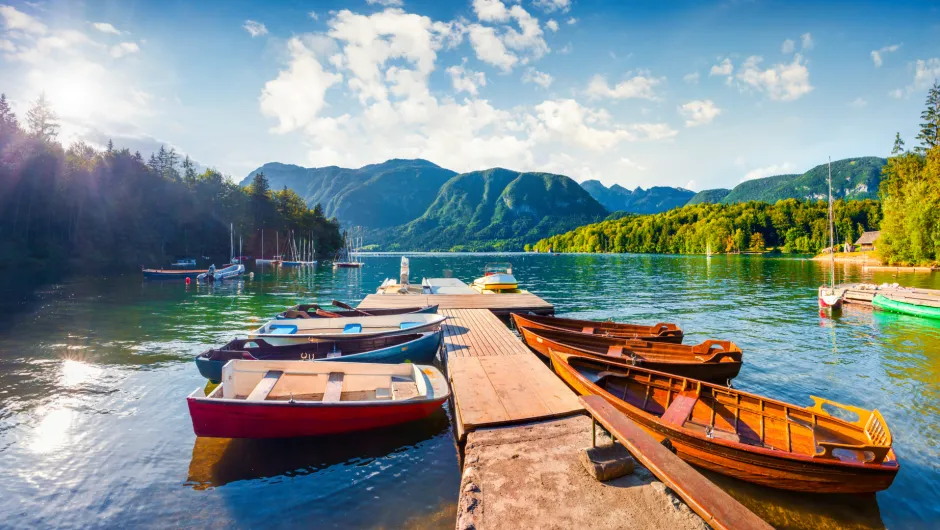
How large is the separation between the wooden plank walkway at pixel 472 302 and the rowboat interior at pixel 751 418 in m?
11.9

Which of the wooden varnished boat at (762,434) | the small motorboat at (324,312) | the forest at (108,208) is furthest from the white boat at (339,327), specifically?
the forest at (108,208)

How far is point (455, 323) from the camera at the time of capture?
17.9 metres

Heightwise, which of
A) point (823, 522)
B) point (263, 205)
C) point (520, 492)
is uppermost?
point (263, 205)

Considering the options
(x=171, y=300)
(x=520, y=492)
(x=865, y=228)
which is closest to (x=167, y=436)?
(x=520, y=492)

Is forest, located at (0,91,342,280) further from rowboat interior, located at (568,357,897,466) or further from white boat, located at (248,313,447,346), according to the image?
rowboat interior, located at (568,357,897,466)

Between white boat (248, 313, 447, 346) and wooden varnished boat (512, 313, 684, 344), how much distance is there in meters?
3.59

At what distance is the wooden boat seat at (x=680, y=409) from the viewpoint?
8461 millimetres

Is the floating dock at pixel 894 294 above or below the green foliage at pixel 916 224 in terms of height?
below

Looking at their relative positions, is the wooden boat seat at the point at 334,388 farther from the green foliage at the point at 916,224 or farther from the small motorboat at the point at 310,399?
the green foliage at the point at 916,224

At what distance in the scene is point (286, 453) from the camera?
908cm

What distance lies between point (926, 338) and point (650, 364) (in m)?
17.4

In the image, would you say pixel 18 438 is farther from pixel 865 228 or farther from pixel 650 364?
pixel 865 228

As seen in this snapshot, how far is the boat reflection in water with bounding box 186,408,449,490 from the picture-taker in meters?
8.32

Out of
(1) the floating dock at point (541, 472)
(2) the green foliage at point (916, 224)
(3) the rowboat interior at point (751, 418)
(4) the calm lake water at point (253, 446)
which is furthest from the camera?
(2) the green foliage at point (916, 224)
